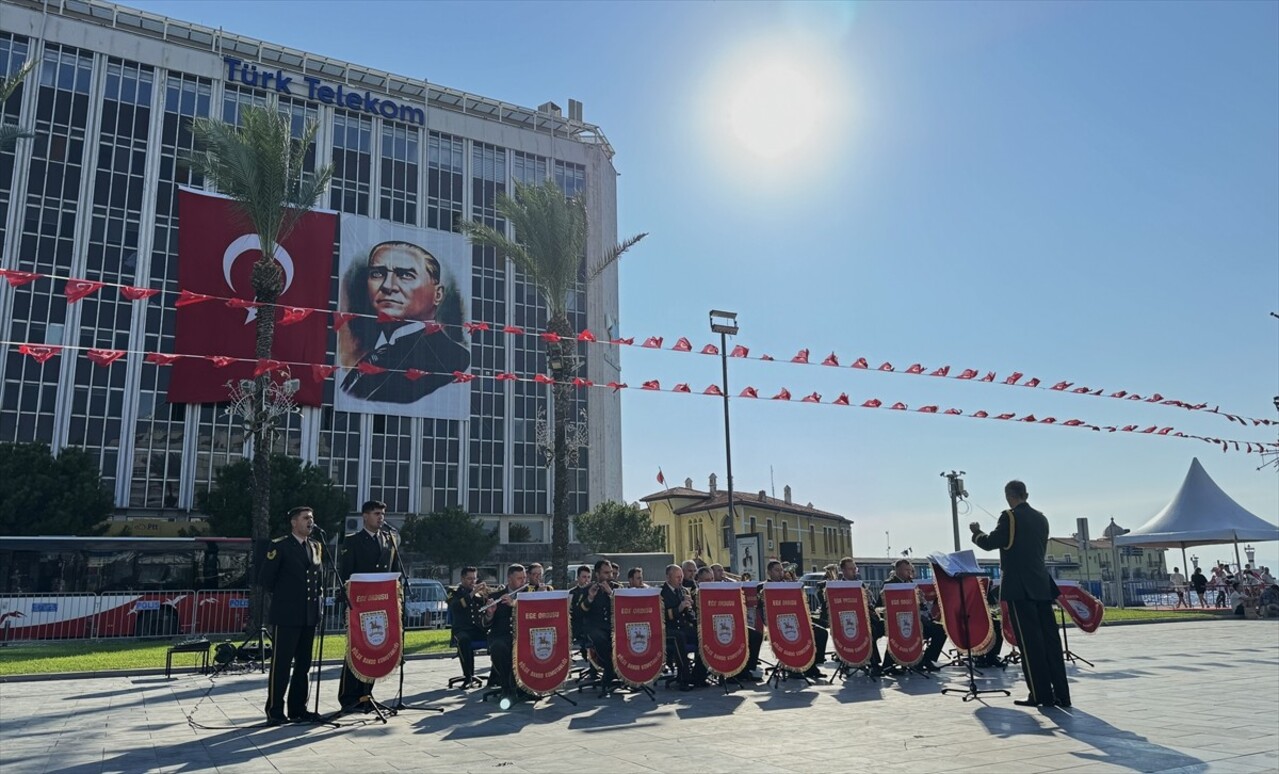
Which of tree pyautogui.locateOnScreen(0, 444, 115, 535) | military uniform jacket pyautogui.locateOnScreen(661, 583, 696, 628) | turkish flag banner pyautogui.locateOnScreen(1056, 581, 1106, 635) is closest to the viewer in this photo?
military uniform jacket pyautogui.locateOnScreen(661, 583, 696, 628)

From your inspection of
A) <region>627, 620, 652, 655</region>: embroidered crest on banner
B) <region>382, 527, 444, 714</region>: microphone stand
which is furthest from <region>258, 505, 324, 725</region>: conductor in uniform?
<region>627, 620, 652, 655</region>: embroidered crest on banner

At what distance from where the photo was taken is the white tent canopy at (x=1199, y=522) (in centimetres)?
3016

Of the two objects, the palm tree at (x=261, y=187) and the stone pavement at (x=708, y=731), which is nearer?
the stone pavement at (x=708, y=731)

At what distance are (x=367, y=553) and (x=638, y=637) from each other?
3309 mm

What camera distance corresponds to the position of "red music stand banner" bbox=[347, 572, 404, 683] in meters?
8.73

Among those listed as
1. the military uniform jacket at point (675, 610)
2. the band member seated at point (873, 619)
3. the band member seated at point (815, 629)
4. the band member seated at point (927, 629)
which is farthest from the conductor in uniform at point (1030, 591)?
the military uniform jacket at point (675, 610)

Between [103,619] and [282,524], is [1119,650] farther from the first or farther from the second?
[282,524]

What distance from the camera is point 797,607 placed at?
11.4 metres

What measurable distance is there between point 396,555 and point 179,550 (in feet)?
70.9

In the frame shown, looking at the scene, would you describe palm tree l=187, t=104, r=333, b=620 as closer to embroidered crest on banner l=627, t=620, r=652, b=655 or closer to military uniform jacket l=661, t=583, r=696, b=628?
military uniform jacket l=661, t=583, r=696, b=628

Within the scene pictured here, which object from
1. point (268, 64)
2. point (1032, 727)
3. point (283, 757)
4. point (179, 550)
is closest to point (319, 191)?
point (179, 550)

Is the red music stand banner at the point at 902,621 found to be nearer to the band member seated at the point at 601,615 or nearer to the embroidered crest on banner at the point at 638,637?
the embroidered crest on banner at the point at 638,637

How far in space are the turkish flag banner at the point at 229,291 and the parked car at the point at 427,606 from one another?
21693 mm

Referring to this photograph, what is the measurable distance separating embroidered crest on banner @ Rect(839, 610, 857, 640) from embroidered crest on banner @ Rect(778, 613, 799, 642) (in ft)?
2.25
